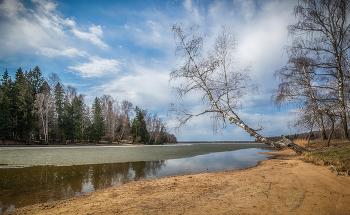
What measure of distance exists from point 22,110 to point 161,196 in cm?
4552

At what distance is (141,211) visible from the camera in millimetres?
3461

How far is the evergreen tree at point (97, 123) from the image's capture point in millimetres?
48312

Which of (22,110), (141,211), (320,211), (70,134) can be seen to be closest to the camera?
(320,211)

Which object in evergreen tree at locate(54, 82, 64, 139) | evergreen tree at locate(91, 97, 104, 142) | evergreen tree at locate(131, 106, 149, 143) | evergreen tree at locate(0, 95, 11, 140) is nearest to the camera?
evergreen tree at locate(0, 95, 11, 140)

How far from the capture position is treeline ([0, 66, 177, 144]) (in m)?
34.1

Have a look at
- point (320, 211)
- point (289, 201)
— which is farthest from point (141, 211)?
point (320, 211)

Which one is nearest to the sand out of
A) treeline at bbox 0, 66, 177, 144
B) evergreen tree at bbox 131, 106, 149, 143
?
treeline at bbox 0, 66, 177, 144

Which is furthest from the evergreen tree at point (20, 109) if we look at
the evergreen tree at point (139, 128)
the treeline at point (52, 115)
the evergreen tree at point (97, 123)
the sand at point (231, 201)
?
the sand at point (231, 201)

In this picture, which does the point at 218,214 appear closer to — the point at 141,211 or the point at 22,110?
the point at 141,211

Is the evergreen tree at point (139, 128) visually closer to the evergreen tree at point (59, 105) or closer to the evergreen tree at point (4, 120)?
the evergreen tree at point (59, 105)

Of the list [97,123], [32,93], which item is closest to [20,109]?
[32,93]

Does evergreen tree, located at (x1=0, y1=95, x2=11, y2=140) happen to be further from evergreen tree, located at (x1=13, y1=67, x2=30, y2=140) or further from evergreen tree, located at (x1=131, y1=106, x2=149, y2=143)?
evergreen tree, located at (x1=131, y1=106, x2=149, y2=143)

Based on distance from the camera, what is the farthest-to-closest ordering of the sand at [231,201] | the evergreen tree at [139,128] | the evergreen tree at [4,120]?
1. the evergreen tree at [139,128]
2. the evergreen tree at [4,120]
3. the sand at [231,201]

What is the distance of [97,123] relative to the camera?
50.5 metres
